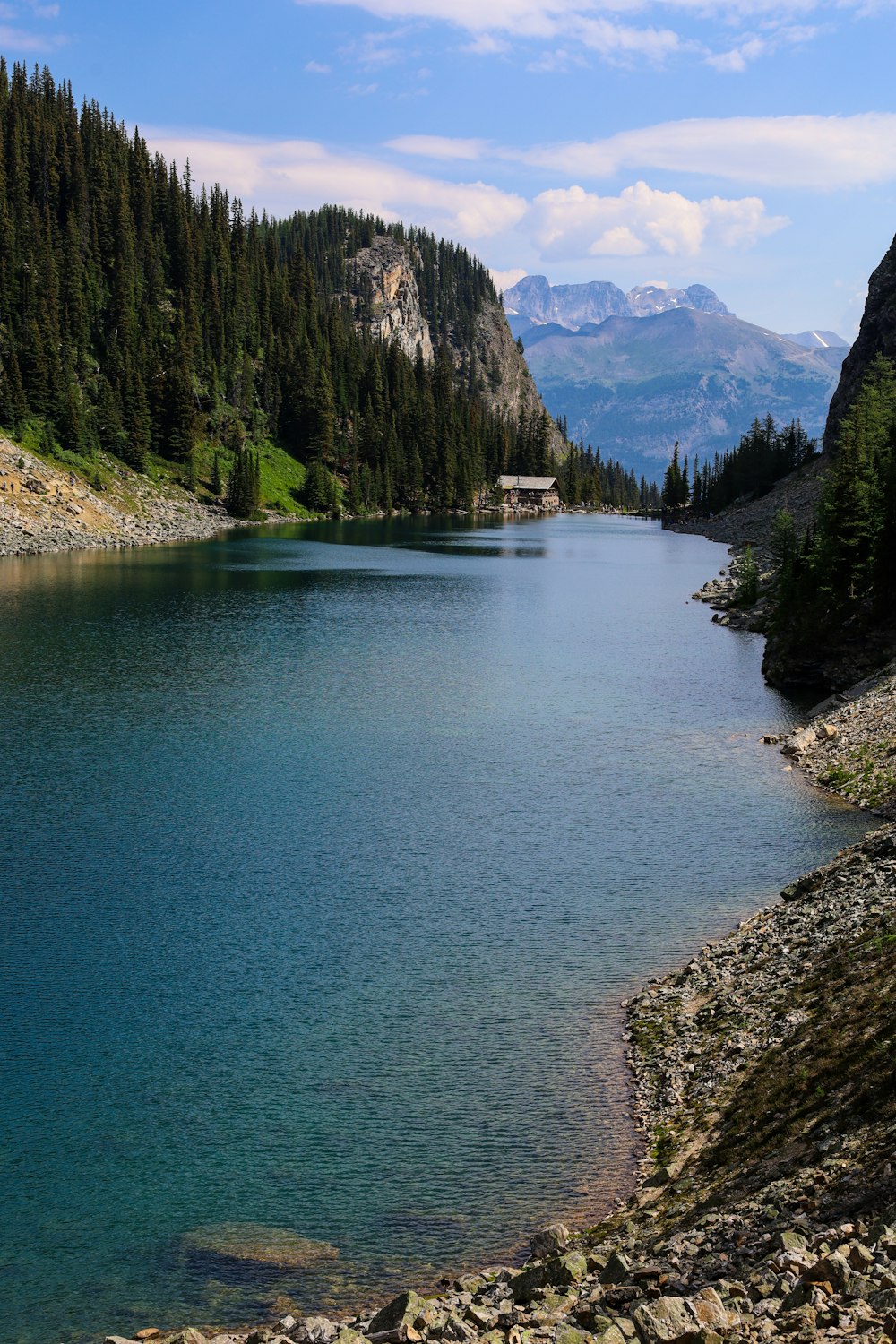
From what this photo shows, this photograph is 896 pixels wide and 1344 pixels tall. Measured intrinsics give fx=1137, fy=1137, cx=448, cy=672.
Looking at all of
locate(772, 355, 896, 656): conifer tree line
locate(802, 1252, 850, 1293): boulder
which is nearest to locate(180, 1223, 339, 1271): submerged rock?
locate(802, 1252, 850, 1293): boulder

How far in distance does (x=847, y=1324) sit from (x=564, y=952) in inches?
656

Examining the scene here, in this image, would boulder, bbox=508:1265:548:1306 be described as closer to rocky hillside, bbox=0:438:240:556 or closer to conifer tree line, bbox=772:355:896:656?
conifer tree line, bbox=772:355:896:656

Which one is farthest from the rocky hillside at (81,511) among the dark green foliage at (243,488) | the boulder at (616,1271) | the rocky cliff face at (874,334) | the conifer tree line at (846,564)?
the boulder at (616,1271)

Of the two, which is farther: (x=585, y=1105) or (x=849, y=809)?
(x=849, y=809)

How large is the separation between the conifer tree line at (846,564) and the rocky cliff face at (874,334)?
89.0 m

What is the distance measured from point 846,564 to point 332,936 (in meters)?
43.1

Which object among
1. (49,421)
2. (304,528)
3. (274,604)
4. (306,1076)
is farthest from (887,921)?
(304,528)

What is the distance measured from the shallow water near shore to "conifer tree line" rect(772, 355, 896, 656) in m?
5.67

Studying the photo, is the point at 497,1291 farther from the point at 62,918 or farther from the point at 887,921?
the point at 62,918

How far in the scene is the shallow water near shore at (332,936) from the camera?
18156 millimetres

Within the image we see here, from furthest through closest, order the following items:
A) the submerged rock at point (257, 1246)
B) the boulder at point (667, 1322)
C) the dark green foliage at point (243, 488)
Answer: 1. the dark green foliage at point (243, 488)
2. the submerged rock at point (257, 1246)
3. the boulder at point (667, 1322)

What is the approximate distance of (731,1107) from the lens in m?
19.9

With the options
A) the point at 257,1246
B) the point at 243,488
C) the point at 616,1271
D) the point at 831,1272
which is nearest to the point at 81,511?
the point at 243,488

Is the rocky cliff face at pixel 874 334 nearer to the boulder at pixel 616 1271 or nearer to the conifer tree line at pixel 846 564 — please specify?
the conifer tree line at pixel 846 564
